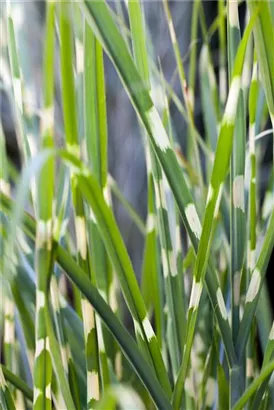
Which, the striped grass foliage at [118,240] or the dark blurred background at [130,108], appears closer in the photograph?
the striped grass foliage at [118,240]

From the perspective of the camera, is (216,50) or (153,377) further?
(216,50)

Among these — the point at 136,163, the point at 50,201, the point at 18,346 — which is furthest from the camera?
the point at 136,163

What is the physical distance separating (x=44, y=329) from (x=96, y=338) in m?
0.05

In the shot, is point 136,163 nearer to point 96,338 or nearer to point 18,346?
point 18,346

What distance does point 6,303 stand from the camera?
37 cm

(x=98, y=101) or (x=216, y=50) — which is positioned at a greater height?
(x=216, y=50)

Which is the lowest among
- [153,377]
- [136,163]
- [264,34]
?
[153,377]

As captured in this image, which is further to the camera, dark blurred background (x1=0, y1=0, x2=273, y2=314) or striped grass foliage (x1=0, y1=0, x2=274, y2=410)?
dark blurred background (x1=0, y1=0, x2=273, y2=314)

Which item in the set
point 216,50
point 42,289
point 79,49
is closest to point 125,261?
point 42,289

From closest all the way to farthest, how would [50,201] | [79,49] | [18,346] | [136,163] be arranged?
[50,201] → [79,49] → [18,346] → [136,163]

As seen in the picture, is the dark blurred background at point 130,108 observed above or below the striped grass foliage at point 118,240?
above

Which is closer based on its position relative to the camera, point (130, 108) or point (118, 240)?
point (118, 240)

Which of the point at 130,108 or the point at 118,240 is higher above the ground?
the point at 130,108

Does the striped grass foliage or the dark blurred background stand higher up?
the dark blurred background
